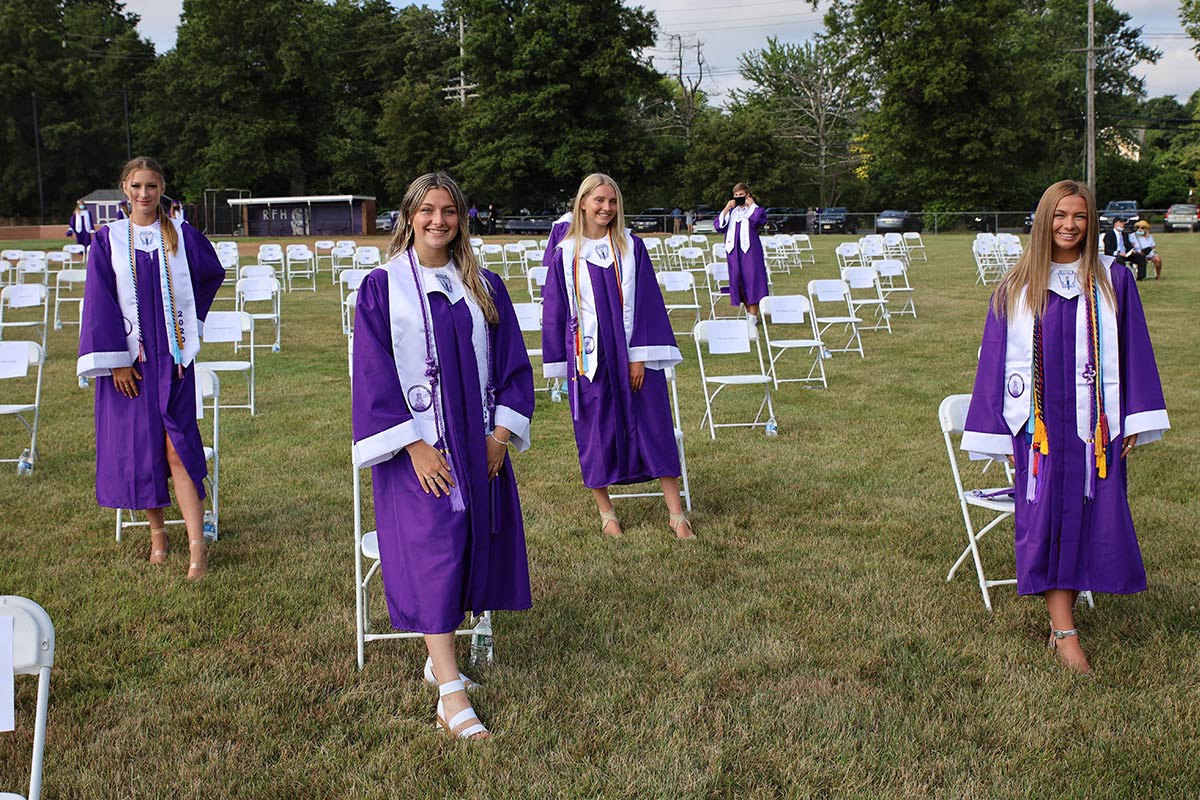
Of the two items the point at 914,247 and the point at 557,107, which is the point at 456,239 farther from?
the point at 557,107

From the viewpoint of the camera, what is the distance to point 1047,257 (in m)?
3.77

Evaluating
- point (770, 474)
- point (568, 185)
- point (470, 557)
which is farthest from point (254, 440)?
point (568, 185)

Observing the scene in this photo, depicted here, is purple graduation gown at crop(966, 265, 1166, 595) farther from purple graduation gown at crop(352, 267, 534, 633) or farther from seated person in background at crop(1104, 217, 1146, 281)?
seated person in background at crop(1104, 217, 1146, 281)

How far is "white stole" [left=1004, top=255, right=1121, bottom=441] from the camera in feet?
12.3

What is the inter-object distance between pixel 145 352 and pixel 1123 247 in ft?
60.5

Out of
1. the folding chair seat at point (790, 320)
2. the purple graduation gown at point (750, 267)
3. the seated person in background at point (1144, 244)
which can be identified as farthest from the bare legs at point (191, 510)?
the seated person in background at point (1144, 244)

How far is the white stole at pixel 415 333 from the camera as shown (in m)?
3.32

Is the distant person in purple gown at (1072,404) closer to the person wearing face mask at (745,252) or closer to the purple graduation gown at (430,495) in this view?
the purple graduation gown at (430,495)

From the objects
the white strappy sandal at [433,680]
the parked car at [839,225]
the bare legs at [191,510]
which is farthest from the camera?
the parked car at [839,225]

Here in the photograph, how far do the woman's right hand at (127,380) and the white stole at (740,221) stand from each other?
9285 millimetres

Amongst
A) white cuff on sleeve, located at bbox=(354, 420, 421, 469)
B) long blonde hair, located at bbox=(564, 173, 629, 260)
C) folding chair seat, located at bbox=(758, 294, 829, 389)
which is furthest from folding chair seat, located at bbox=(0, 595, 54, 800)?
folding chair seat, located at bbox=(758, 294, 829, 389)

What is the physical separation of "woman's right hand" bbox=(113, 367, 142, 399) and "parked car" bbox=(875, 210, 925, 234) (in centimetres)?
3313

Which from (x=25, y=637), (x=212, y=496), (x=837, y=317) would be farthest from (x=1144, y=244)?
(x=25, y=637)

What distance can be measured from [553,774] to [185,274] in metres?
2.89
